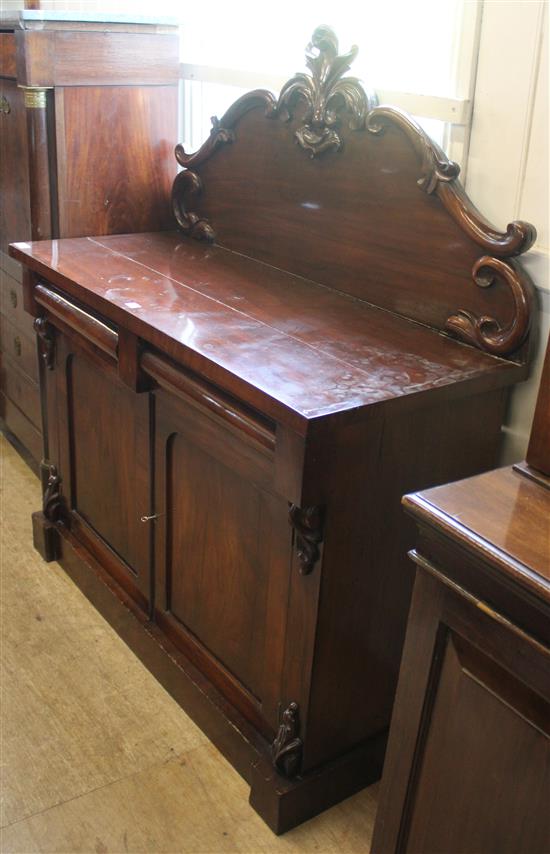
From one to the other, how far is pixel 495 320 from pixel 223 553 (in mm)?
714

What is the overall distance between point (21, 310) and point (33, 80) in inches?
31.2

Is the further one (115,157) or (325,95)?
(115,157)

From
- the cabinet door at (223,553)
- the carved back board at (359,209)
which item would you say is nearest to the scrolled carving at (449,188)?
the carved back board at (359,209)

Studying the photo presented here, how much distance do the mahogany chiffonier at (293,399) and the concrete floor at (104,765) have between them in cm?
6

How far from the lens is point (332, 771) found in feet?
5.88

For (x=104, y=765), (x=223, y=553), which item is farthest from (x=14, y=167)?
(x=104, y=765)

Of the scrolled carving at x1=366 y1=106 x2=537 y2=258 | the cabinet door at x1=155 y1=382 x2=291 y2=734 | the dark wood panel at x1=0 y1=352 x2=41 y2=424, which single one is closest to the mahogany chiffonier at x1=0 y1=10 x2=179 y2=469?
the dark wood panel at x1=0 y1=352 x2=41 y2=424

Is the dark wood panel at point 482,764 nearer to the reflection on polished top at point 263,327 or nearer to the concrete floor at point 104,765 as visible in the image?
the reflection on polished top at point 263,327

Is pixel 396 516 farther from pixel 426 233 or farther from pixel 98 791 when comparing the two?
pixel 98 791

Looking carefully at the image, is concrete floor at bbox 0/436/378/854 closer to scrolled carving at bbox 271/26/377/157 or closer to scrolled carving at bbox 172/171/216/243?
scrolled carving at bbox 172/171/216/243

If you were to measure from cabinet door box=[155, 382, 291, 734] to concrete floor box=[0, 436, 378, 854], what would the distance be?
7.5 inches

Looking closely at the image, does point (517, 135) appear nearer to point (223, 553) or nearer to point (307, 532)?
point (307, 532)

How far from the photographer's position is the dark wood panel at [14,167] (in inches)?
96.0

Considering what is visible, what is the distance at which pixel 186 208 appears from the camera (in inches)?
95.7
